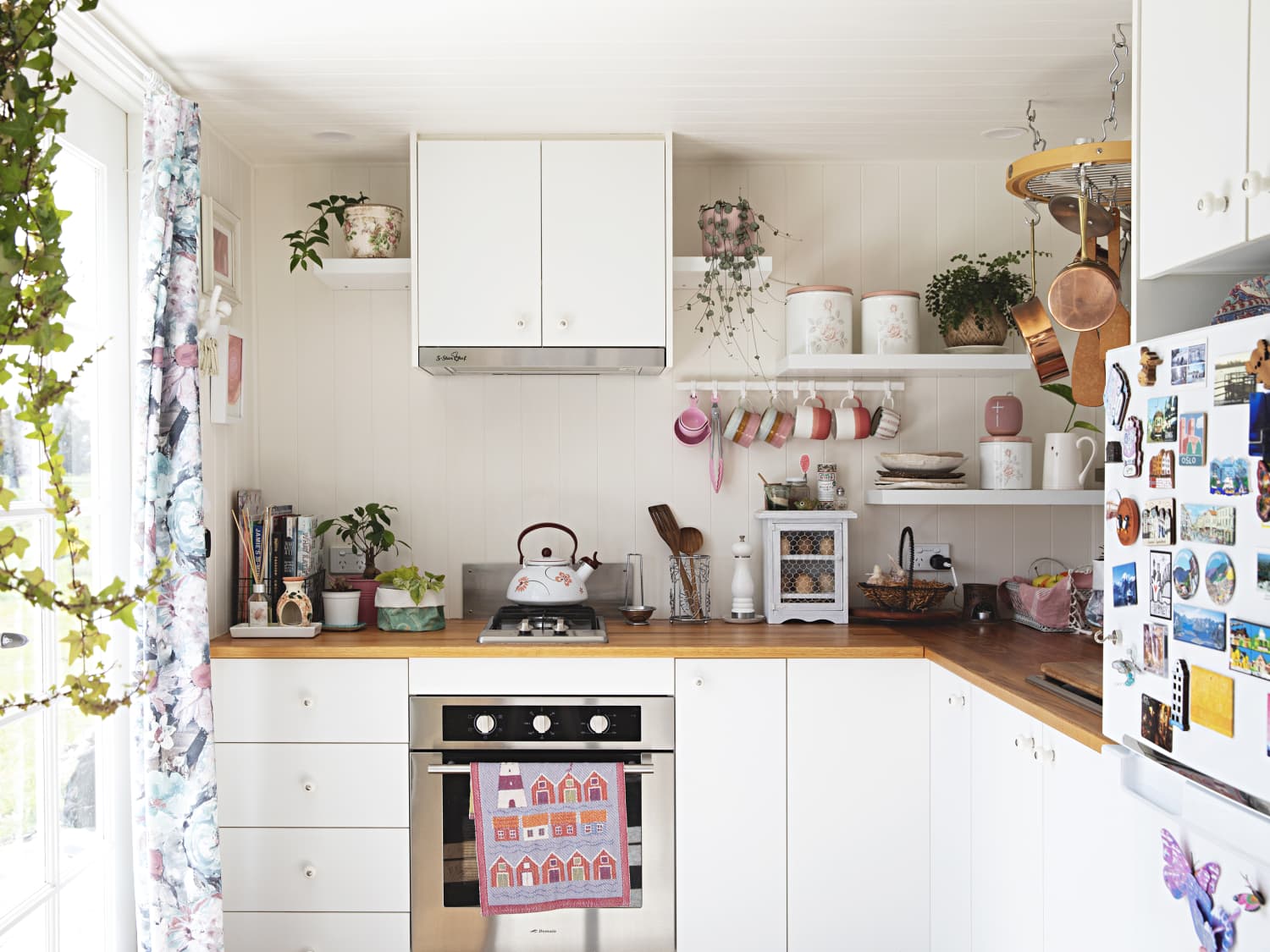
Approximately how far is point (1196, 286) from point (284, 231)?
2678mm

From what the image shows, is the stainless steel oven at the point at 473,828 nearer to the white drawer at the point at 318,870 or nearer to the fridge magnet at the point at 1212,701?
the white drawer at the point at 318,870

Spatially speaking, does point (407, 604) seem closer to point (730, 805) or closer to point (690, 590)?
point (690, 590)

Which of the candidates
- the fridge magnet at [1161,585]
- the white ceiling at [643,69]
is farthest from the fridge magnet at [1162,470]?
the white ceiling at [643,69]

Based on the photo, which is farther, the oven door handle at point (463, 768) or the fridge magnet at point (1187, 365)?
the oven door handle at point (463, 768)

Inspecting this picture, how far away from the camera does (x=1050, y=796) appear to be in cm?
198

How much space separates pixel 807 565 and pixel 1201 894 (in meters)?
1.73

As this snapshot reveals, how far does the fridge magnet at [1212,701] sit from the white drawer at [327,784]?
2.00 metres

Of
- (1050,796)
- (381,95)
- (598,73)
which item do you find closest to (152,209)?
(381,95)

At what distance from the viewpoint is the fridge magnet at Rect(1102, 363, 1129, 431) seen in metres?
1.66

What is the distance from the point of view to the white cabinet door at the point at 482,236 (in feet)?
9.64

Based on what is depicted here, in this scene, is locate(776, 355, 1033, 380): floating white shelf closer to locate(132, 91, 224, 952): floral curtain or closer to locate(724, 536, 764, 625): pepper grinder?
locate(724, 536, 764, 625): pepper grinder

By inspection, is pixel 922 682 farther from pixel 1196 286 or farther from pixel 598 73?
pixel 598 73

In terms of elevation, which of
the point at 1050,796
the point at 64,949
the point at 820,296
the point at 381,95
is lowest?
the point at 64,949

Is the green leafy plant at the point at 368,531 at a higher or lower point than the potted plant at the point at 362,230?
lower
